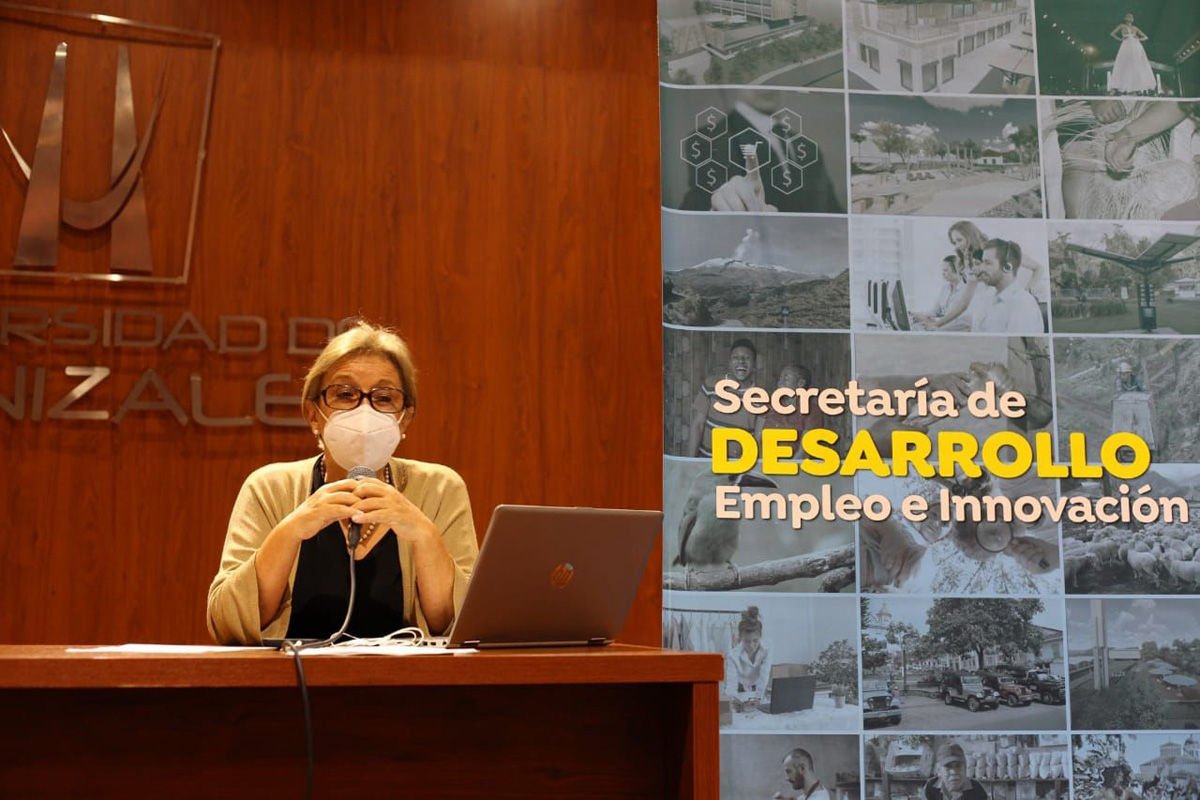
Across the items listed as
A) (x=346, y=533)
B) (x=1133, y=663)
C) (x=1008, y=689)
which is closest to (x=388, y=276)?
(x=346, y=533)

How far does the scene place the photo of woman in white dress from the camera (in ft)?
14.1

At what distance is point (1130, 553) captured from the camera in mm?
4066

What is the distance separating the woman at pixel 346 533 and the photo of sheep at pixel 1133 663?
2461 millimetres

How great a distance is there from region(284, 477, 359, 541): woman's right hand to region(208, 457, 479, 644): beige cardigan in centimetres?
15

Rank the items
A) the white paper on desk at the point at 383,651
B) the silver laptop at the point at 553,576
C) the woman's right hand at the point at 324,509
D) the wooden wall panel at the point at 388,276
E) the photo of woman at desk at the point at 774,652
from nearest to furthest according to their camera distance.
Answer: the white paper on desk at the point at 383,651 < the silver laptop at the point at 553,576 < the woman's right hand at the point at 324,509 < the wooden wall panel at the point at 388,276 < the photo of woman at desk at the point at 774,652

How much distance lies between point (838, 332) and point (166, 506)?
2246 millimetres

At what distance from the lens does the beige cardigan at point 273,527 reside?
2.06 meters

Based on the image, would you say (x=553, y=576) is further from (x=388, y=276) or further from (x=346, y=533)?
(x=388, y=276)

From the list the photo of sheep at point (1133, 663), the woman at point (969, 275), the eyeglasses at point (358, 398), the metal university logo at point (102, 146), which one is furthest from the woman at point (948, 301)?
the metal university logo at point (102, 146)

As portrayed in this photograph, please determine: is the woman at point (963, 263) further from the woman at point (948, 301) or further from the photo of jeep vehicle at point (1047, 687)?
the photo of jeep vehicle at point (1047, 687)

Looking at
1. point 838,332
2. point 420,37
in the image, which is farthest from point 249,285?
point 838,332

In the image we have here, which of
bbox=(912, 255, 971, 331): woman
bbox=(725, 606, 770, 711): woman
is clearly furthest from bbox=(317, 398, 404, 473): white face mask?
bbox=(912, 255, 971, 331): woman

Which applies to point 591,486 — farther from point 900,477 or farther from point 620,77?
point 620,77

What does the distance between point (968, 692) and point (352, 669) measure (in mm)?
3012
